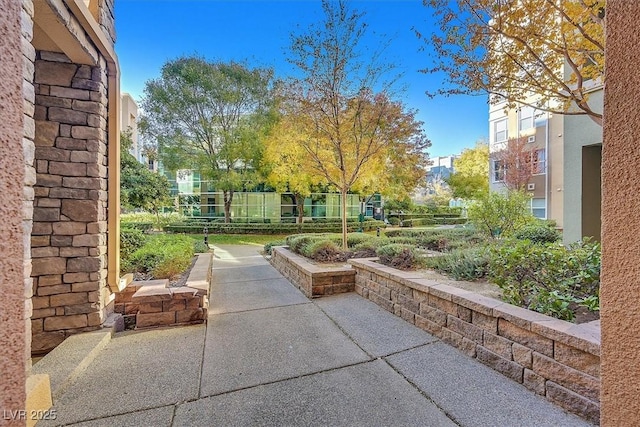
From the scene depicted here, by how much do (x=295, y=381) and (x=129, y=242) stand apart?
4955mm

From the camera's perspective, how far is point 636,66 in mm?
927

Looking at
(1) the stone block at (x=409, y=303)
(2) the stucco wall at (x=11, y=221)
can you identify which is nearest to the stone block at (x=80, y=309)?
(2) the stucco wall at (x=11, y=221)

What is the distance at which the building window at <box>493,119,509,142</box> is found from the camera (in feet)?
69.8

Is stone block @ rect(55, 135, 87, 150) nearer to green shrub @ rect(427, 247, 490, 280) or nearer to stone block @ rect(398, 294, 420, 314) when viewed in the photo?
stone block @ rect(398, 294, 420, 314)

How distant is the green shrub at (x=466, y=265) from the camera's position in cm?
451

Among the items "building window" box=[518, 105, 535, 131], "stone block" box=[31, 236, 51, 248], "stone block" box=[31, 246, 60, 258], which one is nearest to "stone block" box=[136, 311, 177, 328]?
"stone block" box=[31, 246, 60, 258]

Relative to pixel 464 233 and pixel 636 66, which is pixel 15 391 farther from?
pixel 464 233

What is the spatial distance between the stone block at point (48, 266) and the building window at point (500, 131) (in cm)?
2423

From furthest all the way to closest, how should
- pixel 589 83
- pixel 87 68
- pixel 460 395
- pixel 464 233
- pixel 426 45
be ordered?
pixel 464 233, pixel 589 83, pixel 426 45, pixel 87 68, pixel 460 395

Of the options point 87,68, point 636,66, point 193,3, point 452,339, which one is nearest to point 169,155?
point 193,3

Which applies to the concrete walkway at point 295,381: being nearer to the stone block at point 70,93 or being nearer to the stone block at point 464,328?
the stone block at point 464,328

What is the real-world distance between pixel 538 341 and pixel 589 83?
753cm

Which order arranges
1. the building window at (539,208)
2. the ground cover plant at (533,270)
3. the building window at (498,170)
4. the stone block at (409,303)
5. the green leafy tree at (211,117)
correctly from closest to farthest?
the ground cover plant at (533,270) → the stone block at (409,303) → the green leafy tree at (211,117) → the building window at (539,208) → the building window at (498,170)

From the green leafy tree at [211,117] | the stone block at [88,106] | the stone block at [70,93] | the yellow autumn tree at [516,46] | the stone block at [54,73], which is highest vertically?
the green leafy tree at [211,117]
